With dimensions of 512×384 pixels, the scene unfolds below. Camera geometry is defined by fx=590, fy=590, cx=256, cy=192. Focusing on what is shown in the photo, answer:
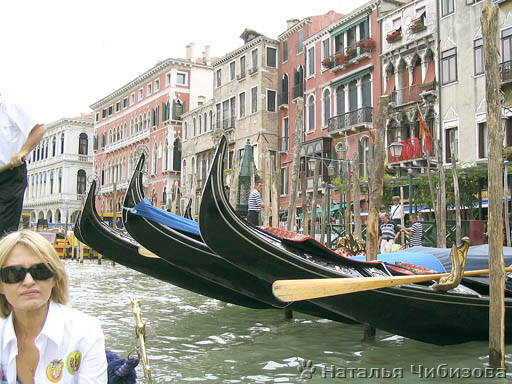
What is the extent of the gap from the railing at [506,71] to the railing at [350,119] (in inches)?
169

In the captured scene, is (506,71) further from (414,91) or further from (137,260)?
(137,260)

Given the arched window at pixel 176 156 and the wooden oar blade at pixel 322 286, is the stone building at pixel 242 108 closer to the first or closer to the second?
the arched window at pixel 176 156

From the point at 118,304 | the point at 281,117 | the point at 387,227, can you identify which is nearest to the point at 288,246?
the point at 118,304

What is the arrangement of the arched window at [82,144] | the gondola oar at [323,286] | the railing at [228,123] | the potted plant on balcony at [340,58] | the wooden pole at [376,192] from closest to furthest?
the gondola oar at [323,286], the wooden pole at [376,192], the potted plant on balcony at [340,58], the railing at [228,123], the arched window at [82,144]

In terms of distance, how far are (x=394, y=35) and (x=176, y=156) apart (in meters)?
13.9

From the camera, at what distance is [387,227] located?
333 inches

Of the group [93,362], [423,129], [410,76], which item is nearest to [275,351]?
[93,362]

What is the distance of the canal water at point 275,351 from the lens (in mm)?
3484

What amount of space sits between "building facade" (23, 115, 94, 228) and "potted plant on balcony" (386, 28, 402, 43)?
24.2 meters

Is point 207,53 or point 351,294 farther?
point 207,53

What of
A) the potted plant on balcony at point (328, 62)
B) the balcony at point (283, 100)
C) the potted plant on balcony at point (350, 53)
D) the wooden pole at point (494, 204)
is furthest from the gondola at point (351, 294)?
the balcony at point (283, 100)

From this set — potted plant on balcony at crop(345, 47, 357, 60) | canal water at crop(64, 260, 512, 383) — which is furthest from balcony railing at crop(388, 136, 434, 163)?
canal water at crop(64, 260, 512, 383)

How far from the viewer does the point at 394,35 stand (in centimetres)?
1507

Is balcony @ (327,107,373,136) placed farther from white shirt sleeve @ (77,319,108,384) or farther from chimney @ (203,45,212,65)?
white shirt sleeve @ (77,319,108,384)
